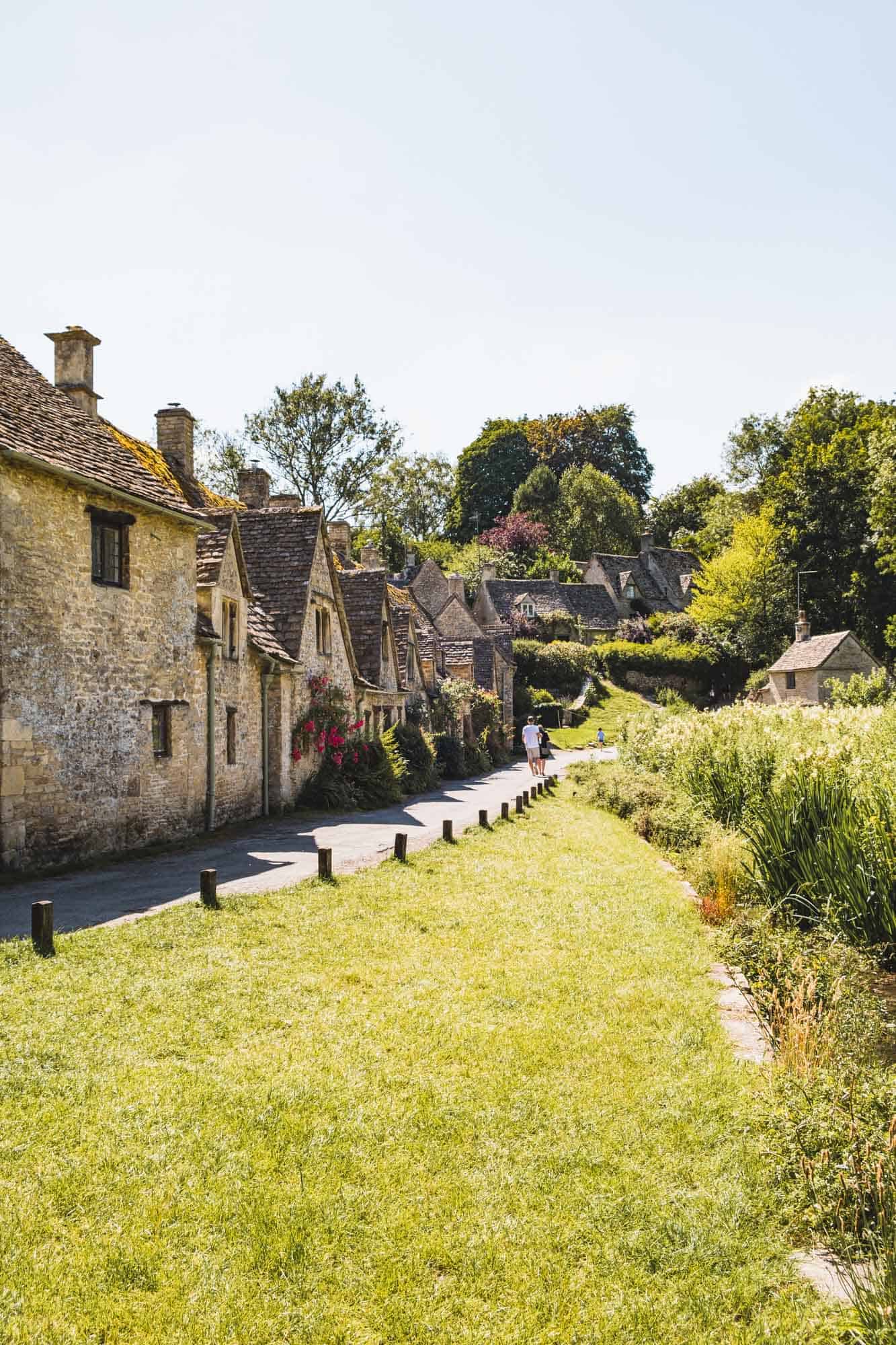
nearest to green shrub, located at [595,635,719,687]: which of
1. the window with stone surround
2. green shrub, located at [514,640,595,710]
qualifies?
green shrub, located at [514,640,595,710]

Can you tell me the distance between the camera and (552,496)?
91.3 m

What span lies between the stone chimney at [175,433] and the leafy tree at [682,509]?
3006 inches

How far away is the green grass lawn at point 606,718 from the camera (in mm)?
56594

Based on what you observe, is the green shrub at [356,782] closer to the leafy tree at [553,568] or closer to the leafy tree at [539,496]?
the leafy tree at [553,568]

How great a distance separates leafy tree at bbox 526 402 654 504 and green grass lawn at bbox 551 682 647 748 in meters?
36.8

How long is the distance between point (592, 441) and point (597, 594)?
26317 millimetres

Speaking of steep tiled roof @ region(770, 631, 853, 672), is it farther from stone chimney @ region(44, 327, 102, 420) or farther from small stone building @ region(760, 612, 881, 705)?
stone chimney @ region(44, 327, 102, 420)

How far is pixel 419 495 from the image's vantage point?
3647 inches

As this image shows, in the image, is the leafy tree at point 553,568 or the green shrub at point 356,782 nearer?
the green shrub at point 356,782

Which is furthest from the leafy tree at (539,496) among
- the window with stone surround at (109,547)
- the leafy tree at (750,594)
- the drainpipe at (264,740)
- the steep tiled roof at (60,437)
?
the window with stone surround at (109,547)

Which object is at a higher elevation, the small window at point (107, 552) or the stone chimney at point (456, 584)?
the stone chimney at point (456, 584)

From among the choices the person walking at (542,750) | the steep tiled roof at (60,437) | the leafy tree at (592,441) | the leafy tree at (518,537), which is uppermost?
the leafy tree at (592,441)

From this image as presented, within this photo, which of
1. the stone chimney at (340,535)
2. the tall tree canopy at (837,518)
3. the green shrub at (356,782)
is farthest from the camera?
A: the tall tree canopy at (837,518)

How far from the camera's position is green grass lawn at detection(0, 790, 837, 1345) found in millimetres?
4719
